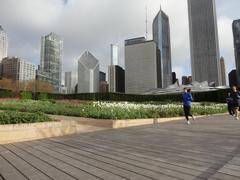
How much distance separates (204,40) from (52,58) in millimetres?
99493

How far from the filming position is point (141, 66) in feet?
441

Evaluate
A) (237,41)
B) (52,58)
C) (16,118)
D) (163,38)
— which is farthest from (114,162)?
(163,38)

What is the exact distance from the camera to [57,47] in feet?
461

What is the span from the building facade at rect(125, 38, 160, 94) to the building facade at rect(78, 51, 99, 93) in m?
22.0

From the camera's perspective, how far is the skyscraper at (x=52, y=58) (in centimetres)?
12988

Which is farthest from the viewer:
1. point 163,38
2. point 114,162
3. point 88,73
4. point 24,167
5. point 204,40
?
point 163,38

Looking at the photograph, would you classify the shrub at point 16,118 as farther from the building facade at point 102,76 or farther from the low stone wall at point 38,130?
the building facade at point 102,76

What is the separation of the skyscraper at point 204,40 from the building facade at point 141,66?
96.5ft

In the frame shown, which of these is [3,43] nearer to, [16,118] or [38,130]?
[16,118]

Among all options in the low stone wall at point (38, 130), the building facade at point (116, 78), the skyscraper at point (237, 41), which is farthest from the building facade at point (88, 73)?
the low stone wall at point (38, 130)

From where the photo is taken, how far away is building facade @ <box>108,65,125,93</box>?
496 feet

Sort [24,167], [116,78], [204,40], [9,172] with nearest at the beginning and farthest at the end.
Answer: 1. [9,172]
2. [24,167]
3. [204,40]
4. [116,78]

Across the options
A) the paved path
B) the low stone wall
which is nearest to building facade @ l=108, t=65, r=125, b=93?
the low stone wall

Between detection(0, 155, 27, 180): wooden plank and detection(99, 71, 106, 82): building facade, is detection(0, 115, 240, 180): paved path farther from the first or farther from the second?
detection(99, 71, 106, 82): building facade
